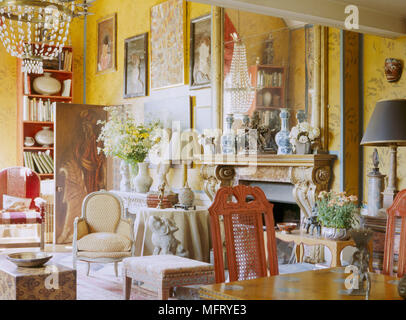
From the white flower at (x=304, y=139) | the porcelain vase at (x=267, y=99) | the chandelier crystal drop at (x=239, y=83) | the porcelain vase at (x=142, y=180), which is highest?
the chandelier crystal drop at (x=239, y=83)

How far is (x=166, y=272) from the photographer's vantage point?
411 cm

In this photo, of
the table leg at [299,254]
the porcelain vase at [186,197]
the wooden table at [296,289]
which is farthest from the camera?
the porcelain vase at [186,197]

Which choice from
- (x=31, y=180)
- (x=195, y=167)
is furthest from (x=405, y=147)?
(x=31, y=180)

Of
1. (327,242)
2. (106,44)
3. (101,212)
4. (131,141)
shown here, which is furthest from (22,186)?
(327,242)

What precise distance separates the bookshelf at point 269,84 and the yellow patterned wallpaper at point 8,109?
4.64 meters

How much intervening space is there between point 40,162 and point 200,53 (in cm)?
354

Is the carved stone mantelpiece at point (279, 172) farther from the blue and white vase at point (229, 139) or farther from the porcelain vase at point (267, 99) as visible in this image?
the porcelain vase at point (267, 99)

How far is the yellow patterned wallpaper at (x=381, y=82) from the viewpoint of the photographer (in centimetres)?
479

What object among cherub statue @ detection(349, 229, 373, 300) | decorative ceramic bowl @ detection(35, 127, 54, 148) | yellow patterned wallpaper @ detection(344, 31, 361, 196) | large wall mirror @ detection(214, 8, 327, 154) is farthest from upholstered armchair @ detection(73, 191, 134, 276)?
cherub statue @ detection(349, 229, 373, 300)

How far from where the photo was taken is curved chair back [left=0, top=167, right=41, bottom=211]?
7770mm

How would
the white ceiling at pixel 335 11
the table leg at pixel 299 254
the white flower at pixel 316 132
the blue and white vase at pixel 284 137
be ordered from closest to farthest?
1. the white ceiling at pixel 335 11
2. the white flower at pixel 316 132
3. the table leg at pixel 299 254
4. the blue and white vase at pixel 284 137

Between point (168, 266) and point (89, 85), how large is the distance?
6.04 metres

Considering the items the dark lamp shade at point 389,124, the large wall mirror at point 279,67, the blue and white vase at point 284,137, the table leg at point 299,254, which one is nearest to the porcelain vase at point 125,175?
the large wall mirror at point 279,67

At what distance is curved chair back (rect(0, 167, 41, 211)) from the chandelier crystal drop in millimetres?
3298
